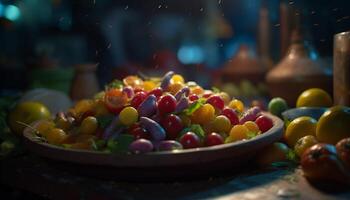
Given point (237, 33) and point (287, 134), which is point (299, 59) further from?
point (237, 33)

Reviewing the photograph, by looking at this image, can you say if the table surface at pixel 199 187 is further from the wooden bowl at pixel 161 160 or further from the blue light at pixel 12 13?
the blue light at pixel 12 13

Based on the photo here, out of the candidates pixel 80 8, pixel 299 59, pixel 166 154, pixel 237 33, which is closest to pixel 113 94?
pixel 166 154

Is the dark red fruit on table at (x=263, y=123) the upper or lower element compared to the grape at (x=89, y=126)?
lower

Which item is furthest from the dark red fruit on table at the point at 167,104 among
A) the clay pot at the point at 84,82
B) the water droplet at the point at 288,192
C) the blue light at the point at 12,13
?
the blue light at the point at 12,13

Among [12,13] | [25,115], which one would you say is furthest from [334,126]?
[12,13]

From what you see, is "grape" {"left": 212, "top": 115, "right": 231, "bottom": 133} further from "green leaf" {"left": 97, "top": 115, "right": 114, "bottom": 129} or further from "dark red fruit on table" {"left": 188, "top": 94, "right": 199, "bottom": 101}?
"green leaf" {"left": 97, "top": 115, "right": 114, "bottom": 129}

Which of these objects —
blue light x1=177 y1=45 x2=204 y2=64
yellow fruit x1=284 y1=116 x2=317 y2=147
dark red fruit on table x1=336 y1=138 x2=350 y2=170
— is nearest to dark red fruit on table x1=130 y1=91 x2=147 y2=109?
yellow fruit x1=284 y1=116 x2=317 y2=147

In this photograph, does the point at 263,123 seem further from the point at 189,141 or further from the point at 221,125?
the point at 189,141
